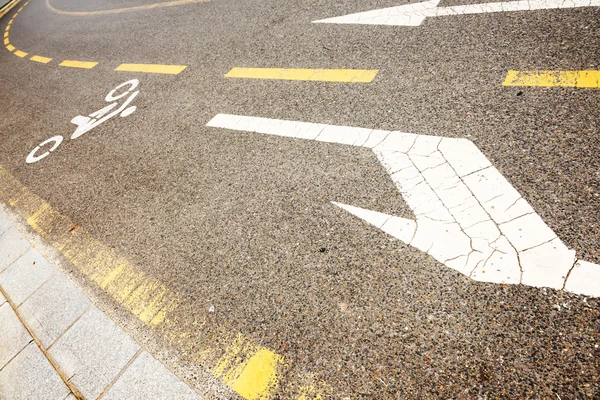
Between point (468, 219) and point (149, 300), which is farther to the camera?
point (149, 300)

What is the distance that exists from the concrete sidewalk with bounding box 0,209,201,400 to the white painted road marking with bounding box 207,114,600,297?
1.93 m

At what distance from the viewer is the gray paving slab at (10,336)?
3025mm

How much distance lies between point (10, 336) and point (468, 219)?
12.6 ft

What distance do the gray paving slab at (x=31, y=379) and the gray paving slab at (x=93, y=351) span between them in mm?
83

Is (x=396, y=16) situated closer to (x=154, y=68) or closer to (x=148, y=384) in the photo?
(x=154, y=68)

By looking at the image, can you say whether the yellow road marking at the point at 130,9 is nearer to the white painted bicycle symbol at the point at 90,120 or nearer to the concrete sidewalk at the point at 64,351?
the white painted bicycle symbol at the point at 90,120

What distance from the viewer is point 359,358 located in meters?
2.28

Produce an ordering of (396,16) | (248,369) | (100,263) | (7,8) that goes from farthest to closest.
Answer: (7,8) → (396,16) → (100,263) → (248,369)

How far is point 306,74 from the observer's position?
4.71 meters

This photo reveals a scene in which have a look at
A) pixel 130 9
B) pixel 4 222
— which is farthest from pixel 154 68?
pixel 130 9

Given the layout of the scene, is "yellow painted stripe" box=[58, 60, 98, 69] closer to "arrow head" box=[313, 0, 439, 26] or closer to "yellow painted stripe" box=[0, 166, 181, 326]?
"yellow painted stripe" box=[0, 166, 181, 326]

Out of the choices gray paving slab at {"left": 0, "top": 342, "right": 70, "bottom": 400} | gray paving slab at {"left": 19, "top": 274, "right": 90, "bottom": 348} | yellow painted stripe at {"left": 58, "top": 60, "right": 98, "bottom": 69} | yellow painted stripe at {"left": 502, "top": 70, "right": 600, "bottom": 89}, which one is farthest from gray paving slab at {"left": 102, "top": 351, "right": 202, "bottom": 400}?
yellow painted stripe at {"left": 58, "top": 60, "right": 98, "bottom": 69}

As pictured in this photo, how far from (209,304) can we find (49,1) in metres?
17.7


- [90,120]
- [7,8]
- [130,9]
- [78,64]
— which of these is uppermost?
[7,8]
